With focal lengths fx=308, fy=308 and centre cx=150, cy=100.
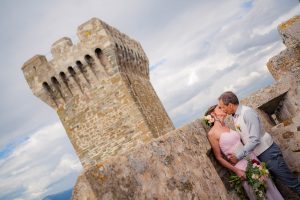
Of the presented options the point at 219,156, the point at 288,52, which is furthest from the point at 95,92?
the point at 219,156

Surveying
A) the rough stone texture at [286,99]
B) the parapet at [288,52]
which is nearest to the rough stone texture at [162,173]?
the rough stone texture at [286,99]

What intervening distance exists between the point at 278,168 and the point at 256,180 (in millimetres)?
474

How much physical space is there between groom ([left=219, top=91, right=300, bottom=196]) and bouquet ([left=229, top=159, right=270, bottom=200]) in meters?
0.26

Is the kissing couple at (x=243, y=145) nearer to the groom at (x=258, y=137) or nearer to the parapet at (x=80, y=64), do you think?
the groom at (x=258, y=137)

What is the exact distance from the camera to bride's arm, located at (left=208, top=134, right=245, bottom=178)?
2919 millimetres

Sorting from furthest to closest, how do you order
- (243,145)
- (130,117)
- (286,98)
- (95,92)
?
1. (95,92)
2. (130,117)
3. (286,98)
4. (243,145)

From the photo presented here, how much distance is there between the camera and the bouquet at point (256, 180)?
298 cm

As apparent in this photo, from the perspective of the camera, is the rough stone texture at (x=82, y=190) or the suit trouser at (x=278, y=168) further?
the suit trouser at (x=278, y=168)

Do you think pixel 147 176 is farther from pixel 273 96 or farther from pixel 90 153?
pixel 90 153

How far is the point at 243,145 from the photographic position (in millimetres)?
3299

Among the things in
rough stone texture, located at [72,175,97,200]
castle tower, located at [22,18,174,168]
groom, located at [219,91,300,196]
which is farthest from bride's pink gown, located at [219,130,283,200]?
castle tower, located at [22,18,174,168]

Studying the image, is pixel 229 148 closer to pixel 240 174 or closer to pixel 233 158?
pixel 233 158

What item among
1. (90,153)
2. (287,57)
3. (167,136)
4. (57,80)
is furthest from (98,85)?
(167,136)

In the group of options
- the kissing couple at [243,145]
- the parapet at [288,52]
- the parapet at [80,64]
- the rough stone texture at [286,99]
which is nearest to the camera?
the kissing couple at [243,145]
